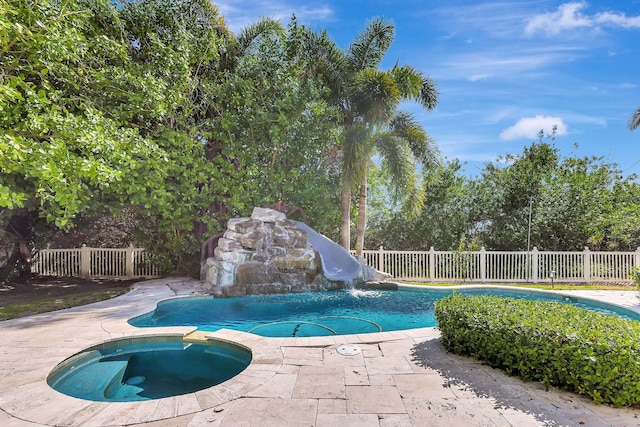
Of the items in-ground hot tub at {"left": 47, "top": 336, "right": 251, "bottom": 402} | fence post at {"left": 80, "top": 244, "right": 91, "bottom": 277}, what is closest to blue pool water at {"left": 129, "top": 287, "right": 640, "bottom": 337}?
in-ground hot tub at {"left": 47, "top": 336, "right": 251, "bottom": 402}

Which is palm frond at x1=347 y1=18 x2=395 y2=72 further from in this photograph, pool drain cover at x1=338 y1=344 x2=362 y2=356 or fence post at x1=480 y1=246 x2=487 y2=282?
pool drain cover at x1=338 y1=344 x2=362 y2=356

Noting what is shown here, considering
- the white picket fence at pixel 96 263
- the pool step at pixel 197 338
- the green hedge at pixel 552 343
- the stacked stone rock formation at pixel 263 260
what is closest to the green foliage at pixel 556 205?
the stacked stone rock formation at pixel 263 260

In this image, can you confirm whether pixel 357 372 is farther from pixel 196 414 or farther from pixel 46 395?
pixel 46 395

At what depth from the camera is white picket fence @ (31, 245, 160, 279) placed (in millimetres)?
12477

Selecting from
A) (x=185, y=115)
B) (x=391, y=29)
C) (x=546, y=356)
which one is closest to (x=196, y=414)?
(x=546, y=356)

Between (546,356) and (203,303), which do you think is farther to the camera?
(203,303)

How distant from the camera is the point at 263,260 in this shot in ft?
31.1

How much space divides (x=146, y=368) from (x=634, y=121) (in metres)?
19.0

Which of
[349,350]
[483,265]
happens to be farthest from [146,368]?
[483,265]

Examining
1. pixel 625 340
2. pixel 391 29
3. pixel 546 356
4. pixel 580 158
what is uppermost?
pixel 391 29

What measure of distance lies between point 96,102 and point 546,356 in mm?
9897

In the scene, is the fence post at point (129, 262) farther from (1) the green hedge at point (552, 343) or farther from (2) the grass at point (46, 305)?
(1) the green hedge at point (552, 343)

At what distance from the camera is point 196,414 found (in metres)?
2.77

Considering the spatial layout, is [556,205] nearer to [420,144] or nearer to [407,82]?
[420,144]
